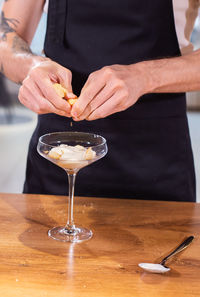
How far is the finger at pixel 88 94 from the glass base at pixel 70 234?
33 centimetres

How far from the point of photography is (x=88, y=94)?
1325mm

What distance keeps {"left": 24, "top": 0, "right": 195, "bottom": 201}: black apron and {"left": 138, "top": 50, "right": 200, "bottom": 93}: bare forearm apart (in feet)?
0.47

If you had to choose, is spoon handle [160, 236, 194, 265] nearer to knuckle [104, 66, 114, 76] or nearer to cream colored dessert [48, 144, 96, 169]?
cream colored dessert [48, 144, 96, 169]

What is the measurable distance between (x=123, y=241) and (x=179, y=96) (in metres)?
0.69

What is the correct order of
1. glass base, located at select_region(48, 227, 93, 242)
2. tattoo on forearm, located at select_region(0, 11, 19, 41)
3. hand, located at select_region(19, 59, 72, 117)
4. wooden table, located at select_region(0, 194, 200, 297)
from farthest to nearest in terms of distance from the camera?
tattoo on forearm, located at select_region(0, 11, 19, 41)
hand, located at select_region(19, 59, 72, 117)
glass base, located at select_region(48, 227, 93, 242)
wooden table, located at select_region(0, 194, 200, 297)

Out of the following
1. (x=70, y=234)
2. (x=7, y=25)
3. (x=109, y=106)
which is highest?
(x=7, y=25)

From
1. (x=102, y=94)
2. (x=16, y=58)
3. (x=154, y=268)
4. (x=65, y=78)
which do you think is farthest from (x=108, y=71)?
(x=154, y=268)

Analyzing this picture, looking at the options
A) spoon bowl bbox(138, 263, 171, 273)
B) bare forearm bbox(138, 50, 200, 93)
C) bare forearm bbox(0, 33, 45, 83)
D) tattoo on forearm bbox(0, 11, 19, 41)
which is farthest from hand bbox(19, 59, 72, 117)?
spoon bowl bbox(138, 263, 171, 273)

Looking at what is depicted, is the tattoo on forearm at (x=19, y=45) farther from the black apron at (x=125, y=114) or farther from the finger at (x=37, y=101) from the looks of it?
the finger at (x=37, y=101)

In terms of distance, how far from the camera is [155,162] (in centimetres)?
169

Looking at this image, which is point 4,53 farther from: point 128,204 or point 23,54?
point 128,204

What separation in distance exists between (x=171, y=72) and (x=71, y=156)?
0.52m

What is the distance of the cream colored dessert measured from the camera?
1.19 metres

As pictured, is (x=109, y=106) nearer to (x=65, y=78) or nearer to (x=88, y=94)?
(x=88, y=94)
